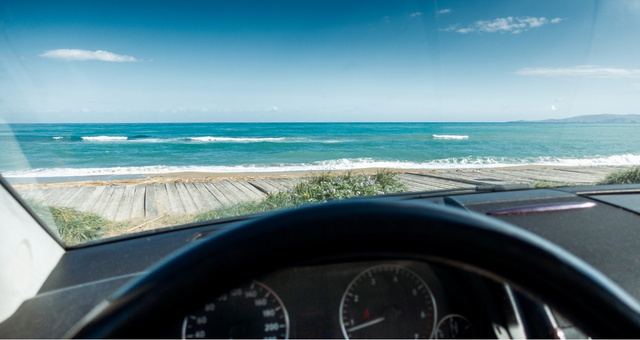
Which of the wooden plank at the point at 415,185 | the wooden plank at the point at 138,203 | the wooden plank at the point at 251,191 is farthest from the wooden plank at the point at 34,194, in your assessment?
the wooden plank at the point at 415,185

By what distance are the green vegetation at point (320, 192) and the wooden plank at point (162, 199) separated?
1.33 feet

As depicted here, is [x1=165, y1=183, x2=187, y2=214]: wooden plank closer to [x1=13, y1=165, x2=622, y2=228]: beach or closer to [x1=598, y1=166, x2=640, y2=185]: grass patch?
[x1=13, y1=165, x2=622, y2=228]: beach

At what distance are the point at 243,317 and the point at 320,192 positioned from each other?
225 cm

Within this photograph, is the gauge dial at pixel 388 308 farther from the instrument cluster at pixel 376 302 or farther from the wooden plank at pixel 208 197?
the wooden plank at pixel 208 197

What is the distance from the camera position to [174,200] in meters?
3.57

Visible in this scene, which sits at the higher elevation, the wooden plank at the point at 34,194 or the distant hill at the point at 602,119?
the distant hill at the point at 602,119

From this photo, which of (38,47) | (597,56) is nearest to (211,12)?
(38,47)

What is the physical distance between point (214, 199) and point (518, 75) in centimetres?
270

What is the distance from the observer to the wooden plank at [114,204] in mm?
3057

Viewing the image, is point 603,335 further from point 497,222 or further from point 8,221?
point 8,221

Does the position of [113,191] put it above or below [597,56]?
below

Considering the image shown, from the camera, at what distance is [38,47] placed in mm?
2227

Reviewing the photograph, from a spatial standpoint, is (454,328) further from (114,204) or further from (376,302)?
(114,204)

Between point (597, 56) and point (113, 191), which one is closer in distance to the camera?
point (597, 56)
